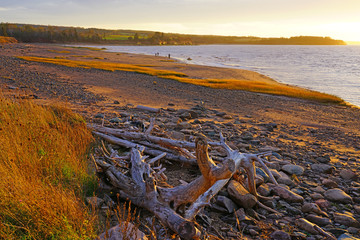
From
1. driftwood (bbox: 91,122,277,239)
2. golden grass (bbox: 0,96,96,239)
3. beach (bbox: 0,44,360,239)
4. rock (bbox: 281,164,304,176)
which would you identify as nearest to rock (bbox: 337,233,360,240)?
beach (bbox: 0,44,360,239)

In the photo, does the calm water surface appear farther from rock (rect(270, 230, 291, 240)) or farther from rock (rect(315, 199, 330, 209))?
rock (rect(270, 230, 291, 240))

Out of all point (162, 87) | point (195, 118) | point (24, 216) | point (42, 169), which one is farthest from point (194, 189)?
point (162, 87)

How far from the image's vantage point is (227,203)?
446cm

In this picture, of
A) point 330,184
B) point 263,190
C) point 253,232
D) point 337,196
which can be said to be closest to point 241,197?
point 253,232

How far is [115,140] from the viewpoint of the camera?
6570 mm

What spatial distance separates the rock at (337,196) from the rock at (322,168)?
121 centimetres

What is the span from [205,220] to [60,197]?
217cm

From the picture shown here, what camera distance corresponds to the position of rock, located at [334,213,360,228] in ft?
14.6

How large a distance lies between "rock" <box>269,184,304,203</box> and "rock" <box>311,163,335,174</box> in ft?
6.75

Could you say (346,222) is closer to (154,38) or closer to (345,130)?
(345,130)

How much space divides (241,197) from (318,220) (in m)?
1.44

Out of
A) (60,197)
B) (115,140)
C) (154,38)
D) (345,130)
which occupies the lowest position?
(345,130)

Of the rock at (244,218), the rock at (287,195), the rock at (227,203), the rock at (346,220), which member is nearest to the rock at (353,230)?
the rock at (346,220)

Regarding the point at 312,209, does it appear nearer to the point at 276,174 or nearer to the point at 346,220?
the point at 346,220
